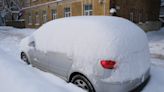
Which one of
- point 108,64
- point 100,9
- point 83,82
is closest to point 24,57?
point 83,82

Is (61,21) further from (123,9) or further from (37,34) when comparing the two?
(123,9)

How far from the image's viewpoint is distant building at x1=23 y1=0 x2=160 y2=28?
1677 centimetres

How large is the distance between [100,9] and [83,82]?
13.2 m

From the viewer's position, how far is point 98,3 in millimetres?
17250

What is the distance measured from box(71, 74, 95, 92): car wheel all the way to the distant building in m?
12.0

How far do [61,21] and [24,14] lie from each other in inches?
1148

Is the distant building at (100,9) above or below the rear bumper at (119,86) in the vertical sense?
above

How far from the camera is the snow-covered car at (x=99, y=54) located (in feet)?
13.3

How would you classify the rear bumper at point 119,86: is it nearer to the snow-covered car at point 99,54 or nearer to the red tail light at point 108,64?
the snow-covered car at point 99,54

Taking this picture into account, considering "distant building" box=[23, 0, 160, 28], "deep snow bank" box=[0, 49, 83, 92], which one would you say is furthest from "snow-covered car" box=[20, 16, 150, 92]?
"distant building" box=[23, 0, 160, 28]

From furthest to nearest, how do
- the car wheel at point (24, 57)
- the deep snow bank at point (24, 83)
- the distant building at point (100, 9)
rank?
the distant building at point (100, 9), the car wheel at point (24, 57), the deep snow bank at point (24, 83)

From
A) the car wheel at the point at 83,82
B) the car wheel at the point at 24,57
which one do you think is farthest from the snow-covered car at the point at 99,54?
the car wheel at the point at 24,57

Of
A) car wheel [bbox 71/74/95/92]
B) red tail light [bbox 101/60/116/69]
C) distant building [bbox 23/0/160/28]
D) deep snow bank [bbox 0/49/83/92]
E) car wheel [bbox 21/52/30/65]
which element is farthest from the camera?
distant building [bbox 23/0/160/28]

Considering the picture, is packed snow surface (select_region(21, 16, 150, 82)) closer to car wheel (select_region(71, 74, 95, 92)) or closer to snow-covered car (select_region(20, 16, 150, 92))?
snow-covered car (select_region(20, 16, 150, 92))
